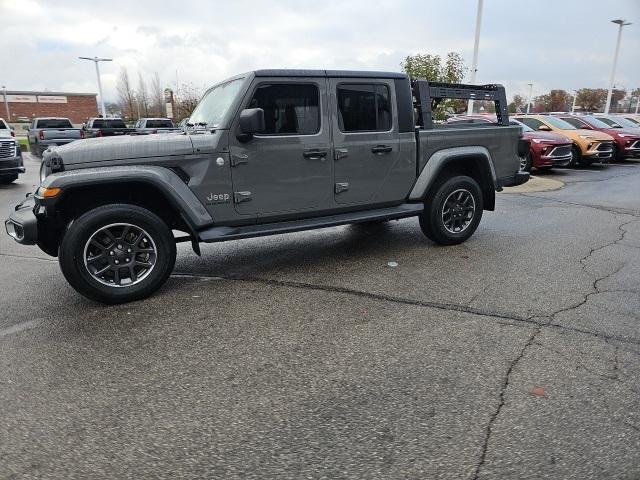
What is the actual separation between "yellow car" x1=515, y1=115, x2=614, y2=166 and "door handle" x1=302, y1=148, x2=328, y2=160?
12.8 m

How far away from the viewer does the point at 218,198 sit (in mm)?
4445

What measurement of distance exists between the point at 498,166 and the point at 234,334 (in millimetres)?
4336

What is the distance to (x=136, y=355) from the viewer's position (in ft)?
10.8

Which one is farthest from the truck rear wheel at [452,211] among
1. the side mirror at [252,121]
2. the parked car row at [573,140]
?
the parked car row at [573,140]

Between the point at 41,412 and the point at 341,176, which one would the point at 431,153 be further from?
the point at 41,412

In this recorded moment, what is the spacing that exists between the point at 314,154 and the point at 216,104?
116 cm

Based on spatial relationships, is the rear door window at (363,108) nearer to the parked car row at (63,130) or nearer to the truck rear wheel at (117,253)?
the truck rear wheel at (117,253)

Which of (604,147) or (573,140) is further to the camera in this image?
(573,140)

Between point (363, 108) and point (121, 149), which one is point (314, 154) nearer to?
point (363, 108)

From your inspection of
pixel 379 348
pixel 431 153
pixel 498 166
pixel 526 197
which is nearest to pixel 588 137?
pixel 526 197

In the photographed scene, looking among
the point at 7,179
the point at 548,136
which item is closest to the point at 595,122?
the point at 548,136

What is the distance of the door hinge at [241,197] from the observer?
14.8 feet

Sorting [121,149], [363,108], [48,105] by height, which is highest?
[48,105]

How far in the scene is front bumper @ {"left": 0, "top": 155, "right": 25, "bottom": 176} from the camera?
11.8 meters
